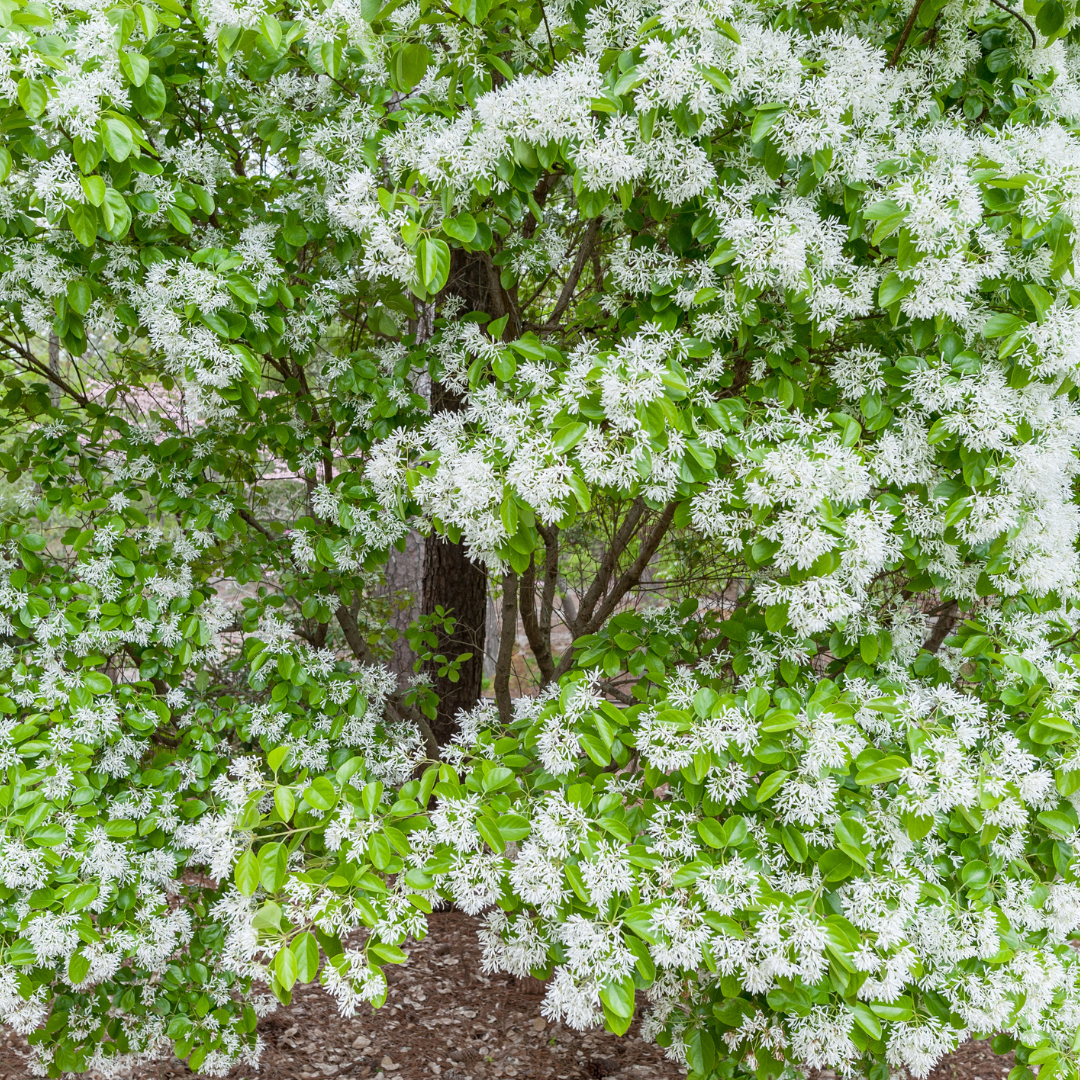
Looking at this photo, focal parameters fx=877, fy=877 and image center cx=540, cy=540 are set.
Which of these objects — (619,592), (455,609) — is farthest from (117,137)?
(455,609)

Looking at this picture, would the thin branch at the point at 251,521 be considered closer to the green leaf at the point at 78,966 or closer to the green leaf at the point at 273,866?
the green leaf at the point at 78,966

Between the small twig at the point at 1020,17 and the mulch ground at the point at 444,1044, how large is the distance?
3.62 meters

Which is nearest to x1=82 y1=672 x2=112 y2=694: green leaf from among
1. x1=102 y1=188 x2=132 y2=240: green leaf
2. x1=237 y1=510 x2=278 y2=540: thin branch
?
x1=237 y1=510 x2=278 y2=540: thin branch

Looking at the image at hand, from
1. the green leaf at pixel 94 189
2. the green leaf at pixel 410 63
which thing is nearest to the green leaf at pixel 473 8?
the green leaf at pixel 410 63

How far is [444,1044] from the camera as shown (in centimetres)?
359

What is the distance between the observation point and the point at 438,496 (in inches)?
81.4

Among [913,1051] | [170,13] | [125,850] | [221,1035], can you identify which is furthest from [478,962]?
[170,13]

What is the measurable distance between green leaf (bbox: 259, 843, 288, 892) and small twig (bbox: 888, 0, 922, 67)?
2.40 meters

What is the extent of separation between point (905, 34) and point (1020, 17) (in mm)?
344

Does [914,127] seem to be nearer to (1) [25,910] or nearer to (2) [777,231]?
(2) [777,231]

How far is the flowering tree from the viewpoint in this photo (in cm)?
178

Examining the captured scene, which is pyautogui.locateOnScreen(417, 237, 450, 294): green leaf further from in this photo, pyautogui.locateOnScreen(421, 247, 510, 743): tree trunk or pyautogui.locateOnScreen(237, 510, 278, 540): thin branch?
pyautogui.locateOnScreen(421, 247, 510, 743): tree trunk

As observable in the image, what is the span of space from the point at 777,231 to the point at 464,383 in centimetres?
99

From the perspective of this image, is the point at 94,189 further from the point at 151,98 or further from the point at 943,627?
the point at 943,627
